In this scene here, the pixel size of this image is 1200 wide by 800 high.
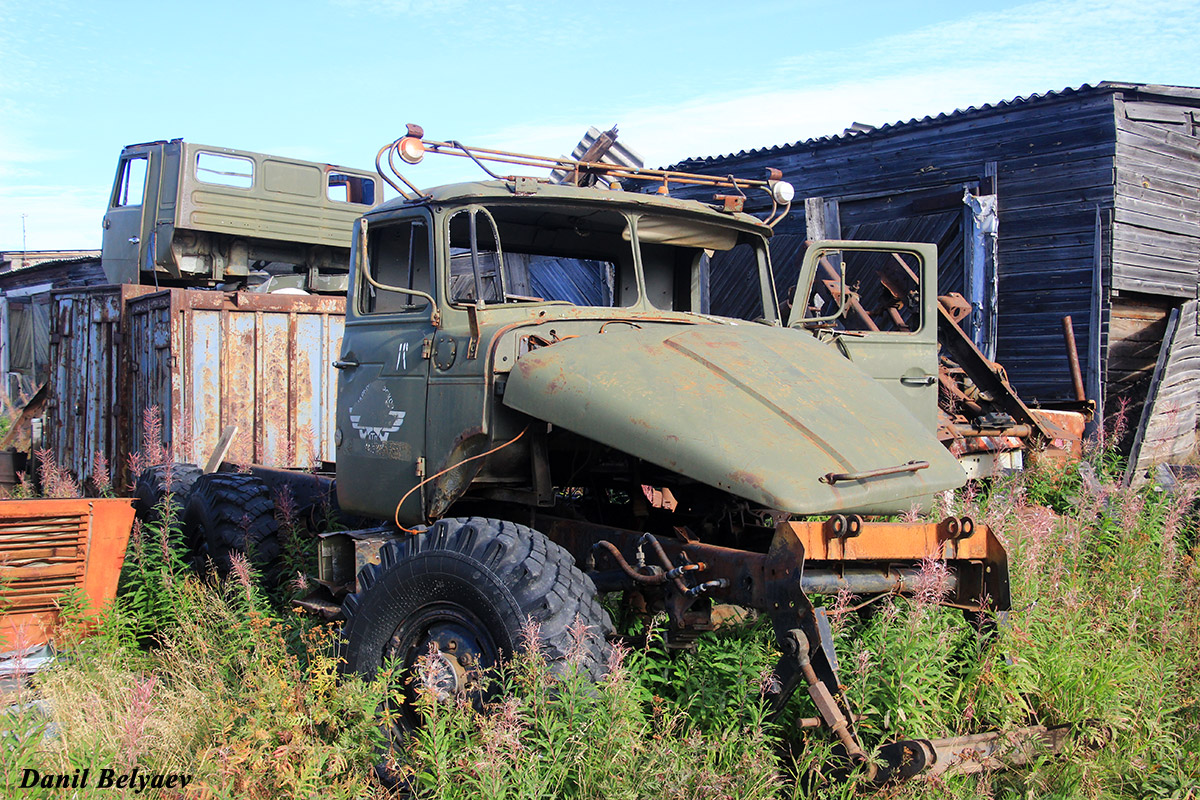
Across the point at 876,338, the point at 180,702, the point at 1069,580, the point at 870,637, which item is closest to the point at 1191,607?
the point at 1069,580

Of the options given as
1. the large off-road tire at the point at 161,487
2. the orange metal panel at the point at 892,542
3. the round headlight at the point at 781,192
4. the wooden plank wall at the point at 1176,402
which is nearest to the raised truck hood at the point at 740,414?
the orange metal panel at the point at 892,542

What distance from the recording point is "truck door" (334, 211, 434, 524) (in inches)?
195

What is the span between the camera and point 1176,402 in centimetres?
1071

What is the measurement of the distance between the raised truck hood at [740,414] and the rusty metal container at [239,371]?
5.63 meters

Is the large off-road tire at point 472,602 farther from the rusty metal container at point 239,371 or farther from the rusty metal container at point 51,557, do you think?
the rusty metal container at point 239,371

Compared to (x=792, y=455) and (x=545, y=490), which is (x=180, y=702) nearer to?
(x=545, y=490)

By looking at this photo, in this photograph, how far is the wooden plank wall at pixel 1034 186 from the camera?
11328mm

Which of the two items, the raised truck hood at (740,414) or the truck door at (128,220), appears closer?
the raised truck hood at (740,414)

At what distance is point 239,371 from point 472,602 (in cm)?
633

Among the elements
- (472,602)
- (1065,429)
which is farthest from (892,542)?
(1065,429)

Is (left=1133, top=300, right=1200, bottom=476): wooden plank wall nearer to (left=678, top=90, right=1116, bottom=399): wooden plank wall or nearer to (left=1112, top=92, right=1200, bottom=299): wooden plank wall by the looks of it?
(left=678, top=90, right=1116, bottom=399): wooden plank wall

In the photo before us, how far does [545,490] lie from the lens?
14.6 ft

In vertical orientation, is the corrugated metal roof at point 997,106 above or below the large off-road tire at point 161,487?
above

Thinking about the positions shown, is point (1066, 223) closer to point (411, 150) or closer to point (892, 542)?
point (892, 542)
